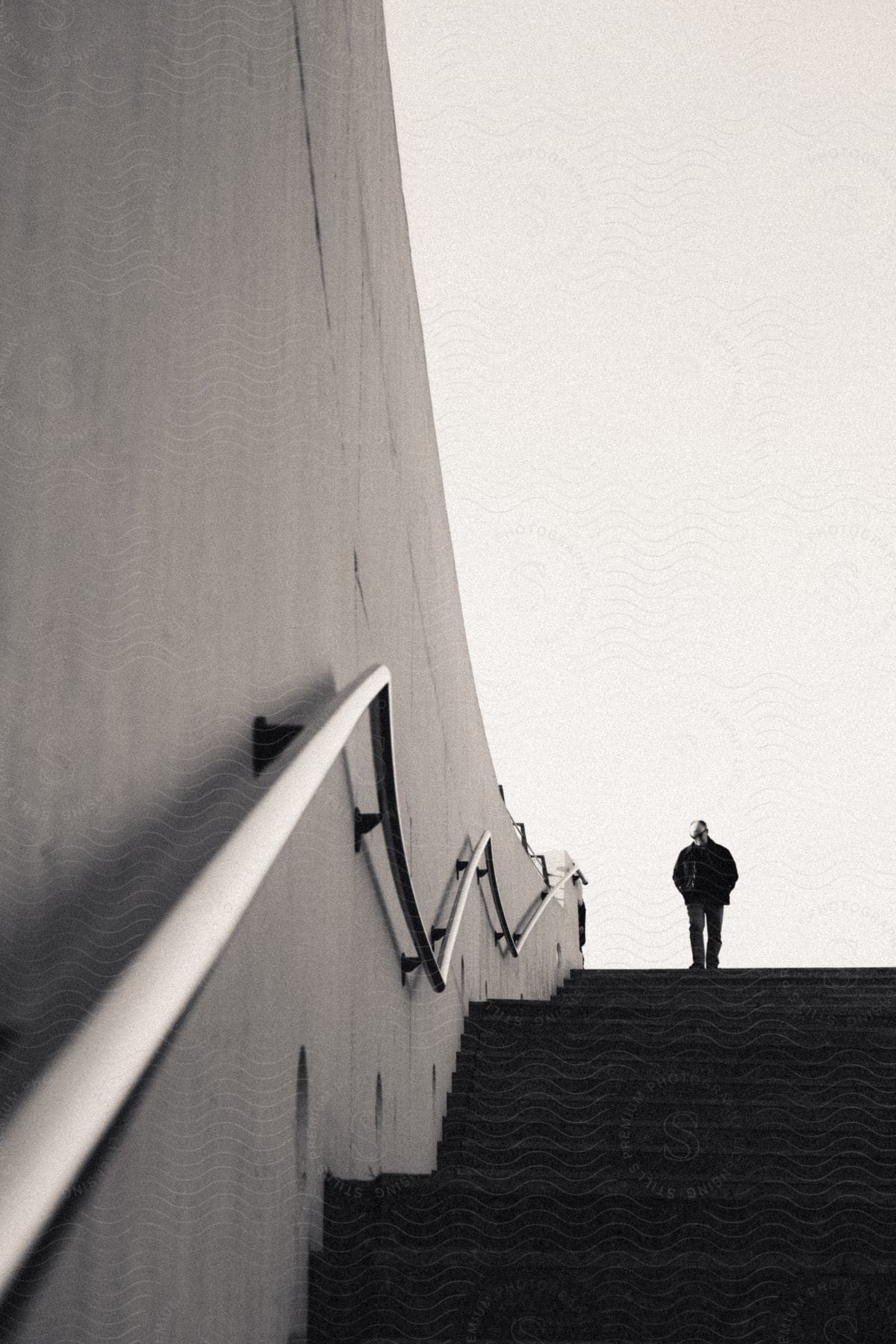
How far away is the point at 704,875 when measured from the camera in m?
8.66

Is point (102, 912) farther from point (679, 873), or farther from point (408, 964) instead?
point (679, 873)

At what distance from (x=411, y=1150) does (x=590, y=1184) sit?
2.17 ft

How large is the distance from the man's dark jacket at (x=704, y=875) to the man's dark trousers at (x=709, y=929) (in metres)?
0.04

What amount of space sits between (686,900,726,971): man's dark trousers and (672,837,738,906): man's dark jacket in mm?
39

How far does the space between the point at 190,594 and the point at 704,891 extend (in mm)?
7395

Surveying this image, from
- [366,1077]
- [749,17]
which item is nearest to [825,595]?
[749,17]

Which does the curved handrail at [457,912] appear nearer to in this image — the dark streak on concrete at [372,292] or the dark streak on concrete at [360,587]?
the dark streak on concrete at [360,587]

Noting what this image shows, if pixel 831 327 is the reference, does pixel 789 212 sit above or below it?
above

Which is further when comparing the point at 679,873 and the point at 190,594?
the point at 679,873

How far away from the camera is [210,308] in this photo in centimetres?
177

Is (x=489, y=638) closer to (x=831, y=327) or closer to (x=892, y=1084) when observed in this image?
(x=831, y=327)

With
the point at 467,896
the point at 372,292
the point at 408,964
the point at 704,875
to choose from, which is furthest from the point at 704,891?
the point at 372,292

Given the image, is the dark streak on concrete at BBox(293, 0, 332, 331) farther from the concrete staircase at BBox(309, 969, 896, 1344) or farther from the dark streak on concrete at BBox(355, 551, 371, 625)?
the concrete staircase at BBox(309, 969, 896, 1344)

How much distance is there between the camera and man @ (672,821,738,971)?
28.4 ft
